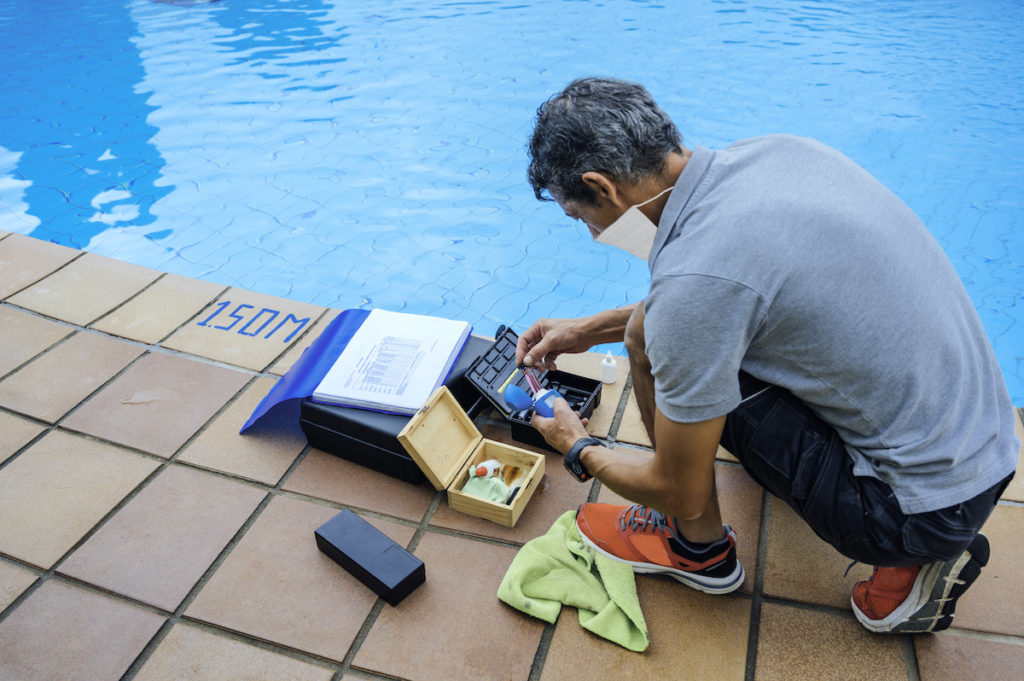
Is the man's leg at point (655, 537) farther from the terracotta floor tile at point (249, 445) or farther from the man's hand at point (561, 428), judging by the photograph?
the terracotta floor tile at point (249, 445)

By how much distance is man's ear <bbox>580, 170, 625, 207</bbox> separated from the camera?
1275 mm

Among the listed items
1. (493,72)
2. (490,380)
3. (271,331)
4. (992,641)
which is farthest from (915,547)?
(493,72)

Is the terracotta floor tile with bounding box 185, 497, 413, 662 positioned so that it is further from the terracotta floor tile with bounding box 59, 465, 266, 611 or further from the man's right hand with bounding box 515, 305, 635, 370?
the man's right hand with bounding box 515, 305, 635, 370

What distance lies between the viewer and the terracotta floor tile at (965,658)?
144cm

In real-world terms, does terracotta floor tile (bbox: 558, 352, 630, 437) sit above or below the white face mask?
below

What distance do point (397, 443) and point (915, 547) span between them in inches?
48.2

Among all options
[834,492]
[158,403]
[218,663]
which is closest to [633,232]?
[834,492]

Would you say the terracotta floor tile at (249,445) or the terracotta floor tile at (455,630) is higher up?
the terracotta floor tile at (249,445)

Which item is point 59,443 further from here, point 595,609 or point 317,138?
point 317,138

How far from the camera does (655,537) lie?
63.4 inches

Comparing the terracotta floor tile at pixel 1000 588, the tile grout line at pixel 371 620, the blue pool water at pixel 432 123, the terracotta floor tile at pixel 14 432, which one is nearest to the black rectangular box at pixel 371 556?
the tile grout line at pixel 371 620

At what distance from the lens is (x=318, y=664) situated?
1.49m

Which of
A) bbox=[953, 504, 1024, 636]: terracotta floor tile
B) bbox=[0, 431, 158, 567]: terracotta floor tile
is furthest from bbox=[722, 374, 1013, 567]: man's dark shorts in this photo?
bbox=[0, 431, 158, 567]: terracotta floor tile

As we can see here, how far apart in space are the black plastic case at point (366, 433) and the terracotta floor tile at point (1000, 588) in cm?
139
